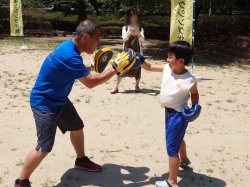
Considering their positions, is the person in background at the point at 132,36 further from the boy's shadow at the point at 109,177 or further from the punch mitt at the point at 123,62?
the punch mitt at the point at 123,62

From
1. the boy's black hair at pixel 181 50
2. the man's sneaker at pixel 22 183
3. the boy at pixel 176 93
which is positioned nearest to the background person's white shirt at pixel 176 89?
the boy at pixel 176 93

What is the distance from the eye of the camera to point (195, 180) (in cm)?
353

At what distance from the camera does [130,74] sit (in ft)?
22.6

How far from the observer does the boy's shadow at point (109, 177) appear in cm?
343

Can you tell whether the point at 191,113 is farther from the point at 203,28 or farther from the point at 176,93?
the point at 203,28

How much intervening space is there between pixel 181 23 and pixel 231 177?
5468 millimetres

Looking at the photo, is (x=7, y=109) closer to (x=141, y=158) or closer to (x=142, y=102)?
(x=142, y=102)

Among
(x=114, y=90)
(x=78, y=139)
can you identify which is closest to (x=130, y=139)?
(x=78, y=139)

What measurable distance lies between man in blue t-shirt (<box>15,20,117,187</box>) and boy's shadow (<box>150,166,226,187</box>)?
3.83 ft

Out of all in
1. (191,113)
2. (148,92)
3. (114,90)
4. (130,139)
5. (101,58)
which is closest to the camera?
(191,113)

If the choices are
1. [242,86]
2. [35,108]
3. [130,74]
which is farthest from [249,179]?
[242,86]

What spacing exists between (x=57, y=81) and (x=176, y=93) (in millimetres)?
1013

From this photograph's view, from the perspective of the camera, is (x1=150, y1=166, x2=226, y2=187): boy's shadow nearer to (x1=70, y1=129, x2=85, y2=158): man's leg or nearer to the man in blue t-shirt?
(x1=70, y1=129, x2=85, y2=158): man's leg

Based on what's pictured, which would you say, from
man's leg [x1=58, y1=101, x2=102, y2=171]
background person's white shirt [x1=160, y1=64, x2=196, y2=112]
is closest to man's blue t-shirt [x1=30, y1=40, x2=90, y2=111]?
man's leg [x1=58, y1=101, x2=102, y2=171]
